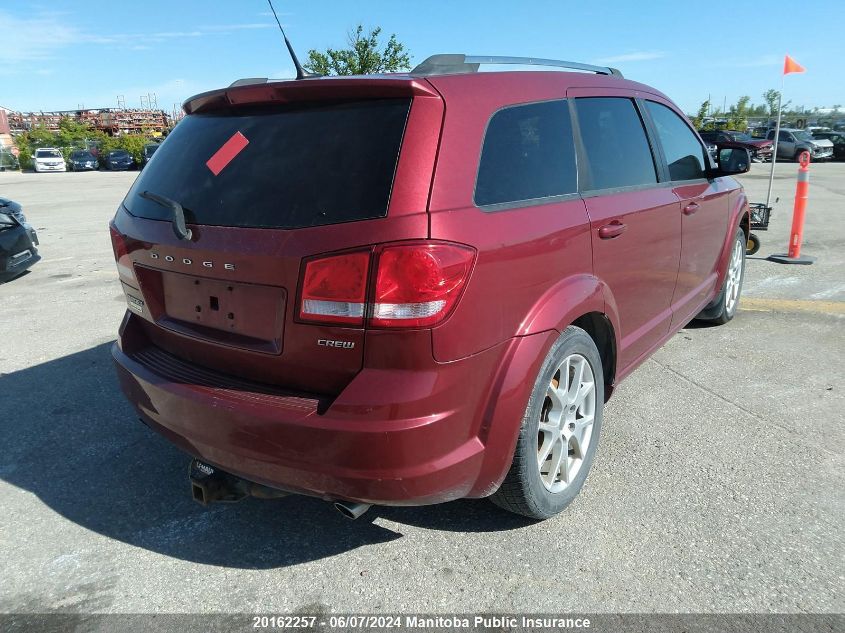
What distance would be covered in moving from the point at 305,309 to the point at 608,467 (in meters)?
1.87

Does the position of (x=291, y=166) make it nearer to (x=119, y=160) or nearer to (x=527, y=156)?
(x=527, y=156)

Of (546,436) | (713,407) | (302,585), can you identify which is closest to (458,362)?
(546,436)

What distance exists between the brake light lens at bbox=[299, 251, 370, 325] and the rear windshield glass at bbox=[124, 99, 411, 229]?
0.15m

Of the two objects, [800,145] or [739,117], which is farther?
[739,117]

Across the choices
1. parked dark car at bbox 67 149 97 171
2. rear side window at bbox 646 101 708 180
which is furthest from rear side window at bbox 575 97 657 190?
parked dark car at bbox 67 149 97 171

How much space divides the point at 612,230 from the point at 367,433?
159 cm

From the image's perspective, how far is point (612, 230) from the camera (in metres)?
2.95

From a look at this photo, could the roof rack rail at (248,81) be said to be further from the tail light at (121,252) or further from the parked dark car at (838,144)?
the parked dark car at (838,144)

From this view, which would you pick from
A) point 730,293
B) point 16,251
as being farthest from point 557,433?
point 16,251

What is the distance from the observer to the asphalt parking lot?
235 centimetres

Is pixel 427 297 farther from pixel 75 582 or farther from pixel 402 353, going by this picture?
pixel 75 582

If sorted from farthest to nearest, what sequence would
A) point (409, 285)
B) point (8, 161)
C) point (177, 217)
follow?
point (8, 161), point (177, 217), point (409, 285)

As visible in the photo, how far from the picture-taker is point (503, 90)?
98.6 inches

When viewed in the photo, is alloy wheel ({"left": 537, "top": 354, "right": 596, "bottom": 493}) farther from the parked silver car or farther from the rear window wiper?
the parked silver car
